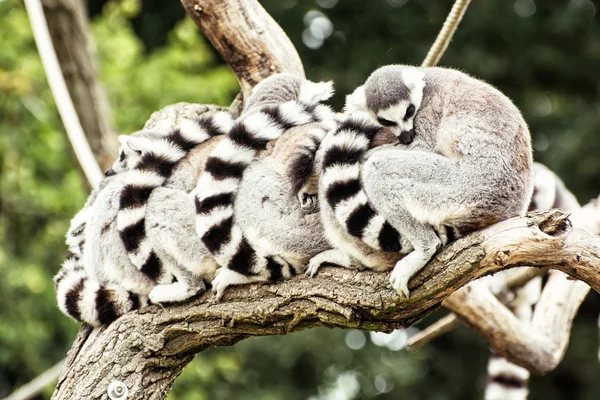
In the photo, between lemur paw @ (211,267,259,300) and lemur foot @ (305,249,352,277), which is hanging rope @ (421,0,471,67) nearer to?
lemur foot @ (305,249,352,277)

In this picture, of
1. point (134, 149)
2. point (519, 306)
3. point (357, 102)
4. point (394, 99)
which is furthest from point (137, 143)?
point (519, 306)

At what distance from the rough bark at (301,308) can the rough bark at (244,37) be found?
2.20 meters

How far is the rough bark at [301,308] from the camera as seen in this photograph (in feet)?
13.0

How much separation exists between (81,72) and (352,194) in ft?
15.9

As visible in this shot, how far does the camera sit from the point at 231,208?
4.75 m

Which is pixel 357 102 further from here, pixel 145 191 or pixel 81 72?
pixel 81 72

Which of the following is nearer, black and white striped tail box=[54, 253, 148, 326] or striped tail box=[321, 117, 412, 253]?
striped tail box=[321, 117, 412, 253]

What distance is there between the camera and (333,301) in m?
4.33

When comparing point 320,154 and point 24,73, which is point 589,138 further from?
point 320,154

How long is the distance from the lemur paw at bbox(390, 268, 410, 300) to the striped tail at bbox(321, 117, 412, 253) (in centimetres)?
20

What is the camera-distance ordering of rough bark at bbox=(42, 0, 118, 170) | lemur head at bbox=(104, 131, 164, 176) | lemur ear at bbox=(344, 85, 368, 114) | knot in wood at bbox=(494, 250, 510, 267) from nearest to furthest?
knot in wood at bbox=(494, 250, 510, 267)
lemur ear at bbox=(344, 85, 368, 114)
lemur head at bbox=(104, 131, 164, 176)
rough bark at bbox=(42, 0, 118, 170)

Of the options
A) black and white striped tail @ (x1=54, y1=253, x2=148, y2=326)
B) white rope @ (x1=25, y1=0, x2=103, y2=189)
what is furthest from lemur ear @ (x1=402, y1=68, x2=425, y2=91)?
white rope @ (x1=25, y1=0, x2=103, y2=189)

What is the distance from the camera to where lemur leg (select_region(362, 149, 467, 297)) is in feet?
13.5

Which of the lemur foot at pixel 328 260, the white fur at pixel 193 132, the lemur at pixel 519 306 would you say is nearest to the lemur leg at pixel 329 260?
the lemur foot at pixel 328 260
